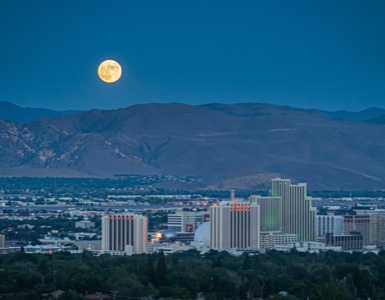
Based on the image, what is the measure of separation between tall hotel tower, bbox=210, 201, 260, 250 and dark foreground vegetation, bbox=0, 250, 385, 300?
2494cm

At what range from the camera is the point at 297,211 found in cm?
10644

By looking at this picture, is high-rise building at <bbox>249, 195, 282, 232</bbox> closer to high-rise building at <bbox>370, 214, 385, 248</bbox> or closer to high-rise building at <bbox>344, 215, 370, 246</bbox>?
high-rise building at <bbox>344, 215, 370, 246</bbox>

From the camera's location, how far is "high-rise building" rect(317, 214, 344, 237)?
345ft

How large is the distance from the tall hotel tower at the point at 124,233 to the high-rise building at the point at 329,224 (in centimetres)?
1788

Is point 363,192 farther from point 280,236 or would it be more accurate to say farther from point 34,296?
point 34,296

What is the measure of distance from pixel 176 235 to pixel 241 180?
7834cm

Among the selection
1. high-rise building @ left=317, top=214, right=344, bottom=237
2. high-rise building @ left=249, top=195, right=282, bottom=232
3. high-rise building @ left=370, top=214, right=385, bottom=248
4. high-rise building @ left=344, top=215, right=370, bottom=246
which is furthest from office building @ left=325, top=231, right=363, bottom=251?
high-rise building @ left=317, top=214, right=344, bottom=237

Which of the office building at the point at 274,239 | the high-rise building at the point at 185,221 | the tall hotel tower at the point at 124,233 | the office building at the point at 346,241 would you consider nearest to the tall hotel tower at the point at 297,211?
the office building at the point at 274,239

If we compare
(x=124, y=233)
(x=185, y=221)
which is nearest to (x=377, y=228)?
(x=185, y=221)

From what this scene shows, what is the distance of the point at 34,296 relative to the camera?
158ft

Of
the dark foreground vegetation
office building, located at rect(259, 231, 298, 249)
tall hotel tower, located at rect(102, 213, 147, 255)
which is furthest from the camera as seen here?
office building, located at rect(259, 231, 298, 249)

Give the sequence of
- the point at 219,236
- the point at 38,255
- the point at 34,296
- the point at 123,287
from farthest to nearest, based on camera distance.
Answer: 1. the point at 219,236
2. the point at 38,255
3. the point at 123,287
4. the point at 34,296

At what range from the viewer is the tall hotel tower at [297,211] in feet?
342

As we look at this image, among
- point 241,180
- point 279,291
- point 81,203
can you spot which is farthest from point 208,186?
point 279,291
